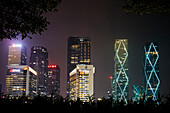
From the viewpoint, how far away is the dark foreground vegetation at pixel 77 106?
6363 millimetres

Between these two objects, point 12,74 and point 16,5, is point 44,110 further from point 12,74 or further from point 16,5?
point 12,74

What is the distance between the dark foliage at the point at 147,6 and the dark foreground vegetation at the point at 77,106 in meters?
3.61

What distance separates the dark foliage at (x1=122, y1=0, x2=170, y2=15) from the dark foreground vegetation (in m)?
3.61

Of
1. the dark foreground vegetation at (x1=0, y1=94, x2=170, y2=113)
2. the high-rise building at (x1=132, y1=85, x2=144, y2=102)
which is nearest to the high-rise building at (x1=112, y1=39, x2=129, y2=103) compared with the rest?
the high-rise building at (x1=132, y1=85, x2=144, y2=102)

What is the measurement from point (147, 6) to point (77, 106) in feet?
15.6

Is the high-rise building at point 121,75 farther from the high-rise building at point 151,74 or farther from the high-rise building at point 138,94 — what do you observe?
the high-rise building at point 151,74

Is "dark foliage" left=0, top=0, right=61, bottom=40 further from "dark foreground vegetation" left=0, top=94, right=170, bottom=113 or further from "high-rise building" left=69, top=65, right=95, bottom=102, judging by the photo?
"high-rise building" left=69, top=65, right=95, bottom=102

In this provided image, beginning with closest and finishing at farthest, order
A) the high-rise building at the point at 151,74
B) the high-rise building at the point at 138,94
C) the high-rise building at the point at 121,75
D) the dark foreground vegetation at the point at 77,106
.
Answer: the dark foreground vegetation at the point at 77,106, the high-rise building at the point at 138,94, the high-rise building at the point at 151,74, the high-rise building at the point at 121,75

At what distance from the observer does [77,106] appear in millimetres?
6641

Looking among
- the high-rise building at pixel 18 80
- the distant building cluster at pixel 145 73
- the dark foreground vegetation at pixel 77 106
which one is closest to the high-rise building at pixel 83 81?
the distant building cluster at pixel 145 73

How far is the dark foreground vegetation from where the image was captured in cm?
636

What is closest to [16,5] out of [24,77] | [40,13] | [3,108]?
[40,13]

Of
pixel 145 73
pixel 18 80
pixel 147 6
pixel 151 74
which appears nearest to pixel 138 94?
pixel 147 6

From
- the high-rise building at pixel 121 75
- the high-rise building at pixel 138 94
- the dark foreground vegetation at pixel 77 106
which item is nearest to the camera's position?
the dark foreground vegetation at pixel 77 106
